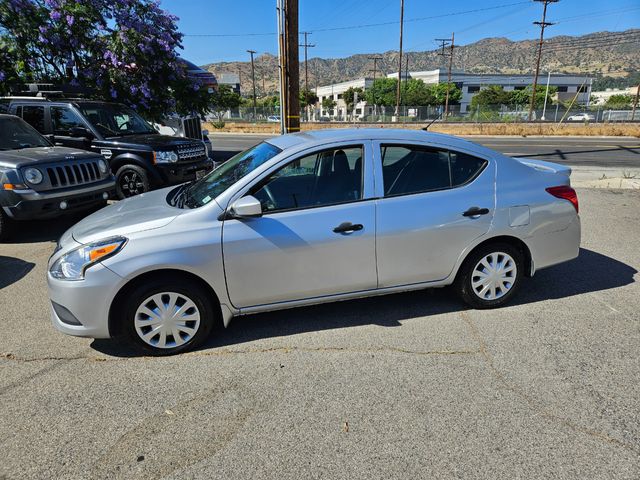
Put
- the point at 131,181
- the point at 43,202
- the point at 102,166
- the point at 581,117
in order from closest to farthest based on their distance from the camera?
1. the point at 43,202
2. the point at 102,166
3. the point at 131,181
4. the point at 581,117

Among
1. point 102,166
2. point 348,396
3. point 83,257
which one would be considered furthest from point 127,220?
point 102,166

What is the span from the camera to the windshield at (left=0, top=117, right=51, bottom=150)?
6.95 meters

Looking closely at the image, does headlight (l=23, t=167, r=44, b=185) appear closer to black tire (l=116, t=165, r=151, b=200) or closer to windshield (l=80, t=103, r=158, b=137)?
black tire (l=116, t=165, r=151, b=200)

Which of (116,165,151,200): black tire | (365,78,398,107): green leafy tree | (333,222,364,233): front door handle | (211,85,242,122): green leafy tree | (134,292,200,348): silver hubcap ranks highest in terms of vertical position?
(365,78,398,107): green leafy tree

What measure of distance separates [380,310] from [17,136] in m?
6.63

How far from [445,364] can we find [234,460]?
1.66 metres

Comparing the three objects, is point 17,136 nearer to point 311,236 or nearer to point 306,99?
point 311,236

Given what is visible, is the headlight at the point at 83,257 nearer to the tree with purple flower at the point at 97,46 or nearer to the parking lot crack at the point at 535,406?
the parking lot crack at the point at 535,406

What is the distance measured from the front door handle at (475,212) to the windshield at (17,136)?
6.85m

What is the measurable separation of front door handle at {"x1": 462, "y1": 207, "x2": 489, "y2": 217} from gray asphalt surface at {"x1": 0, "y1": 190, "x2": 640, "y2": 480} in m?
0.92

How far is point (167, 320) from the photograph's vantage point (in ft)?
11.0

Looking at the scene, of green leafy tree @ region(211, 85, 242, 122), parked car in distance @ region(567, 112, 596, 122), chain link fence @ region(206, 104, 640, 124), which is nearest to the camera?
green leafy tree @ region(211, 85, 242, 122)

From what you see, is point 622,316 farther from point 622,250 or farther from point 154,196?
point 154,196

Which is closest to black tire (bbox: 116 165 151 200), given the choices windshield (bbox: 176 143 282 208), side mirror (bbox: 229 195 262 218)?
windshield (bbox: 176 143 282 208)
